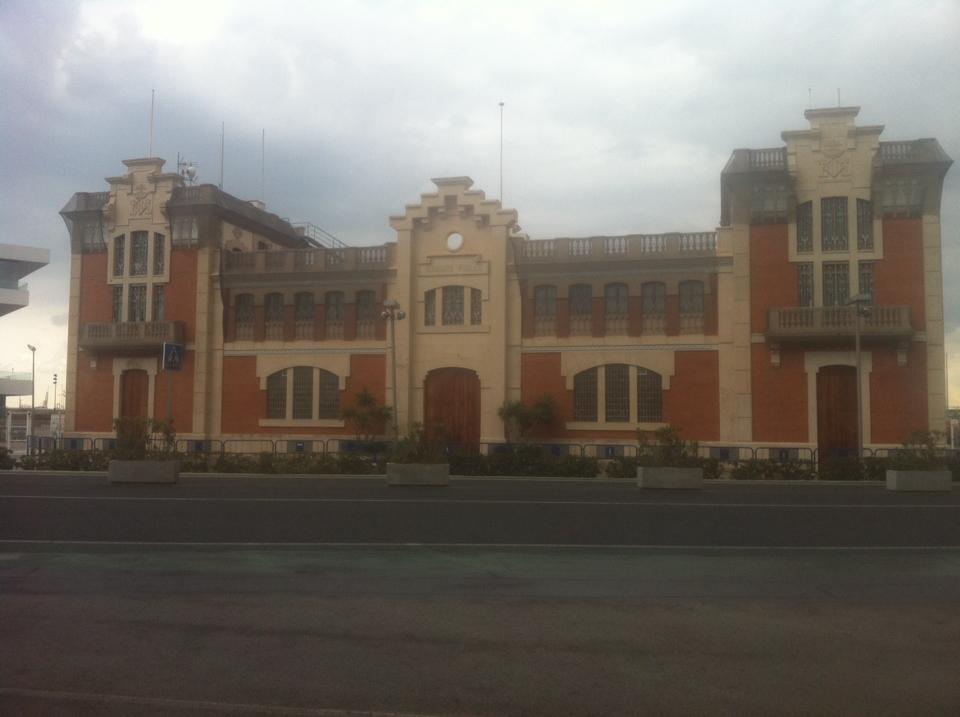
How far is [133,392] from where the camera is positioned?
3997 centimetres

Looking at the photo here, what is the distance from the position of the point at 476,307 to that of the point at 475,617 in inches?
1133

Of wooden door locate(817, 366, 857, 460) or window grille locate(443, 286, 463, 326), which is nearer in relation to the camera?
wooden door locate(817, 366, 857, 460)

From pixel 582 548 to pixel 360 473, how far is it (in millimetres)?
17598

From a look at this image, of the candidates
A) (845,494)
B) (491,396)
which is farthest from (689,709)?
(491,396)

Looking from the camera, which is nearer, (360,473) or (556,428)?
(360,473)

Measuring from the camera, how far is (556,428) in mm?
34594

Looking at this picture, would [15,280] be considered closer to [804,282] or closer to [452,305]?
[452,305]

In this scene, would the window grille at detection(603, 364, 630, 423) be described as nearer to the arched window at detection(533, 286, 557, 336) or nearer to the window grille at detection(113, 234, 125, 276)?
the arched window at detection(533, 286, 557, 336)

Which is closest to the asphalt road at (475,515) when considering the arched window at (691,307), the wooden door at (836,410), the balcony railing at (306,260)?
the wooden door at (836,410)

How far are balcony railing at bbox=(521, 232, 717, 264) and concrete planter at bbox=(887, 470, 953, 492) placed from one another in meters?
13.1

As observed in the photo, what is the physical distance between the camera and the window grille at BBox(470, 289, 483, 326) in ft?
119

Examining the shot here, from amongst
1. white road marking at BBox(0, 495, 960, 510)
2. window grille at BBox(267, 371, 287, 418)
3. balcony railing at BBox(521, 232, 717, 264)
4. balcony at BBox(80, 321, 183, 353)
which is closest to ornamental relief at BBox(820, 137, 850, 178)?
balcony railing at BBox(521, 232, 717, 264)

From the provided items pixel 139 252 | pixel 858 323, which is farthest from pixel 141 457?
pixel 858 323

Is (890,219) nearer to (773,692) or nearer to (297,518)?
(297,518)
